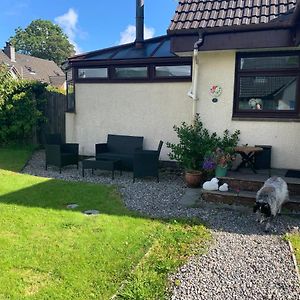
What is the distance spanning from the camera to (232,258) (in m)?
4.09

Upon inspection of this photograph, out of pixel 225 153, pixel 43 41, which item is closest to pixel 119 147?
pixel 225 153

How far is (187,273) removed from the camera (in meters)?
3.70

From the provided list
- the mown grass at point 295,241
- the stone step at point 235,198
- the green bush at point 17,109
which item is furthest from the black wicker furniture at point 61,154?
the mown grass at point 295,241

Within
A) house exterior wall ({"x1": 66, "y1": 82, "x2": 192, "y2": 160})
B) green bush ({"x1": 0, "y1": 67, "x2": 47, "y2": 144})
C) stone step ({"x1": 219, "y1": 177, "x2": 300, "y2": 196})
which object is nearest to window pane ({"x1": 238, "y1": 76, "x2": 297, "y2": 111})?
house exterior wall ({"x1": 66, "y1": 82, "x2": 192, "y2": 160})

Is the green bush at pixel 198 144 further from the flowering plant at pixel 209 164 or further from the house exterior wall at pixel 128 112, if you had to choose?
the house exterior wall at pixel 128 112

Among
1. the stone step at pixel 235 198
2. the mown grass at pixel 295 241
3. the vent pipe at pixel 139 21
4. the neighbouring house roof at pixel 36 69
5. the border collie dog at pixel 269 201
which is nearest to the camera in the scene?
the mown grass at pixel 295 241

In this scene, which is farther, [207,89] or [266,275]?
[207,89]

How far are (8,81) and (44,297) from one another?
10.6m

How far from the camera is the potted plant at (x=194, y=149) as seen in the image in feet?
24.6

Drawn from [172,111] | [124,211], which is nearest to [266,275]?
[124,211]

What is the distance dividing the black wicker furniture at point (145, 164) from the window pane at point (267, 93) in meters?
2.47

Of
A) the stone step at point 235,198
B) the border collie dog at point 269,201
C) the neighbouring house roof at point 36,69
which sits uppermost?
the neighbouring house roof at point 36,69

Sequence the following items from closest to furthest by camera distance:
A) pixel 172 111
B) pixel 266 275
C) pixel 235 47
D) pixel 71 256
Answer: pixel 266 275 → pixel 71 256 → pixel 235 47 → pixel 172 111

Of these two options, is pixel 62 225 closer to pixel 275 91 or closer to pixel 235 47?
pixel 235 47
